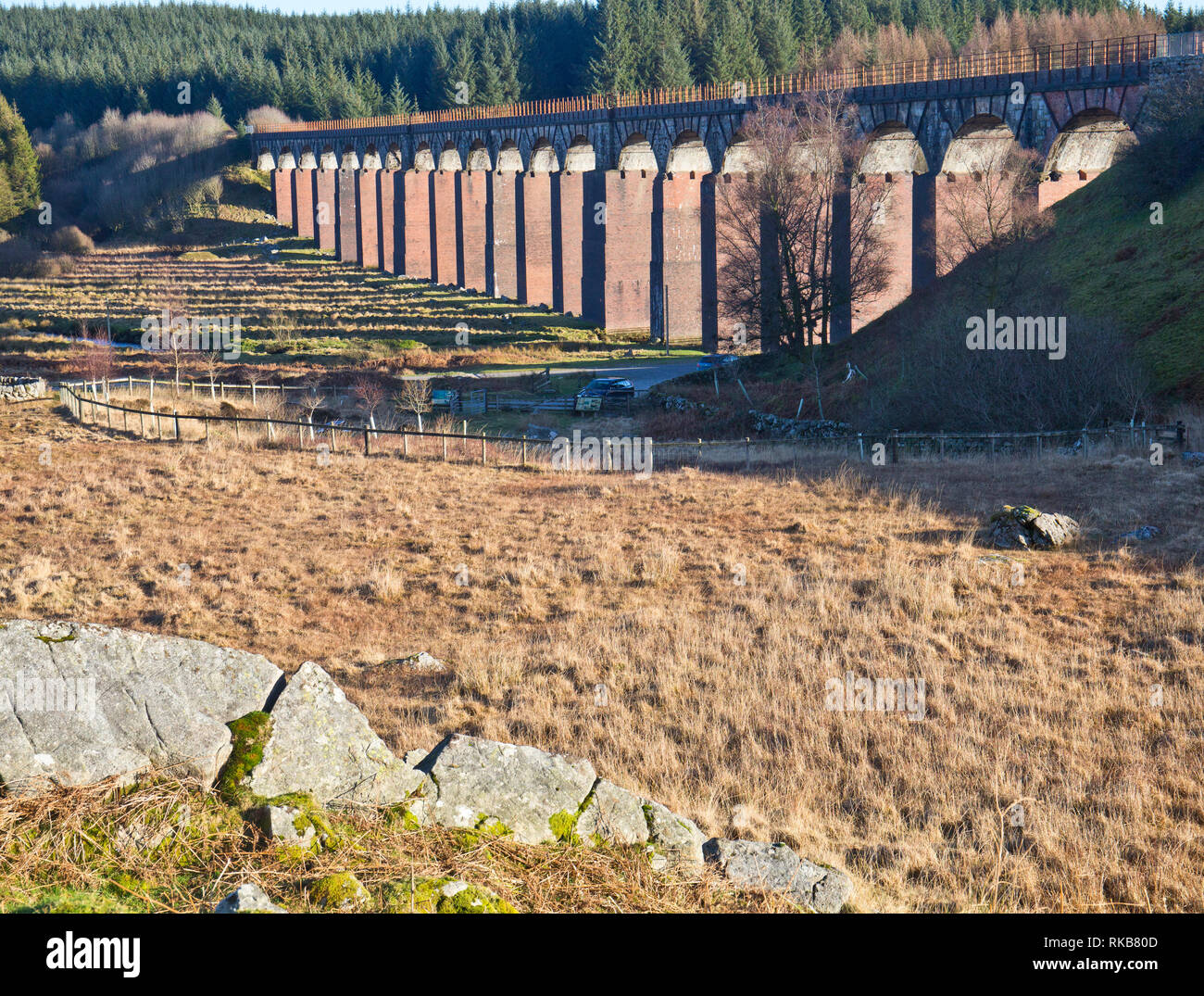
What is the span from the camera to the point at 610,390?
126ft

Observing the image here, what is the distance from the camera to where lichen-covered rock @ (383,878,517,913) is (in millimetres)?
4977

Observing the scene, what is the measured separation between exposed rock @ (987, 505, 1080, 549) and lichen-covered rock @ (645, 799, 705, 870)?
36.5ft

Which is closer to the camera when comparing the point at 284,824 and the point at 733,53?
the point at 284,824

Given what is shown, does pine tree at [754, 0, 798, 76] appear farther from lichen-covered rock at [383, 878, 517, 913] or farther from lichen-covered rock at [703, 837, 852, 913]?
lichen-covered rock at [383, 878, 517, 913]

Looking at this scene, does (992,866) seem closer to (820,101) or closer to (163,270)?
(820,101)

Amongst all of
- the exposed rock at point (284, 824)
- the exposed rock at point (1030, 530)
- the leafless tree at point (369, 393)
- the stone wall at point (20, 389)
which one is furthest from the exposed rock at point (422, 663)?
the stone wall at point (20, 389)

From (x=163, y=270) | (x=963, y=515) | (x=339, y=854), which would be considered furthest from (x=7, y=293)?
(x=339, y=854)

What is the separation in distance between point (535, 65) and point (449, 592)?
102m

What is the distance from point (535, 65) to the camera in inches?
4306

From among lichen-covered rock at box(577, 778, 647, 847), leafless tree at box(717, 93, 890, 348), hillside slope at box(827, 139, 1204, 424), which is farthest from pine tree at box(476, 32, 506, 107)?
lichen-covered rock at box(577, 778, 647, 847)

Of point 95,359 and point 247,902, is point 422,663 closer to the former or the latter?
point 247,902

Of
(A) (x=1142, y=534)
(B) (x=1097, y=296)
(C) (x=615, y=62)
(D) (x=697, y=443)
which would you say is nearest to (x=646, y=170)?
(C) (x=615, y=62)

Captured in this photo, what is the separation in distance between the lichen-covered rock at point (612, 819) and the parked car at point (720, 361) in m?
35.3

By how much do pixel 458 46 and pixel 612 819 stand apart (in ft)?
355
